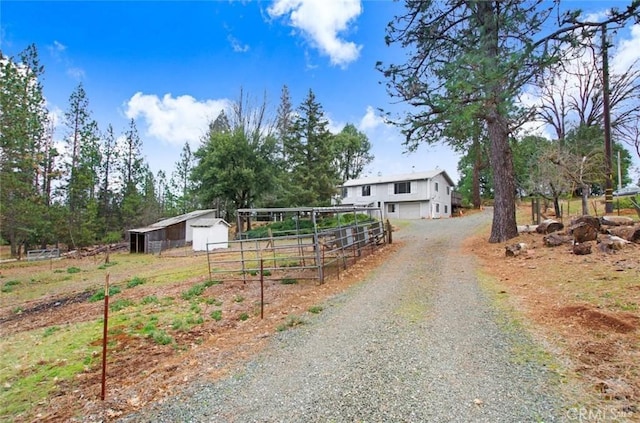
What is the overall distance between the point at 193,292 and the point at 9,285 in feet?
33.7

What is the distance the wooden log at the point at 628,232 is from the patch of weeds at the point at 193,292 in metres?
11.5

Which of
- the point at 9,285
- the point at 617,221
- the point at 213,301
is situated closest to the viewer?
the point at 213,301

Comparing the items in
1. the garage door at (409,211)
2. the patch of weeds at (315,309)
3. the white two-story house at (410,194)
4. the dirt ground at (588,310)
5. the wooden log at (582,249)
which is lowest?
the patch of weeds at (315,309)

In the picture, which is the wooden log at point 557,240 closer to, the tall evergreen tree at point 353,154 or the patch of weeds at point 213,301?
the patch of weeds at point 213,301

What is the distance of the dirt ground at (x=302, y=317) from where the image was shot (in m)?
3.30

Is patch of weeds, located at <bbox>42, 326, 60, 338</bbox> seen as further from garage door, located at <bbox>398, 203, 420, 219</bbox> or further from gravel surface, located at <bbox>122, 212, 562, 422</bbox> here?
garage door, located at <bbox>398, 203, 420, 219</bbox>

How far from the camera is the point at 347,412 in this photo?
9.23ft

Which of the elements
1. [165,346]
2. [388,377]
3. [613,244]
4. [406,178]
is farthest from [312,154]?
[388,377]

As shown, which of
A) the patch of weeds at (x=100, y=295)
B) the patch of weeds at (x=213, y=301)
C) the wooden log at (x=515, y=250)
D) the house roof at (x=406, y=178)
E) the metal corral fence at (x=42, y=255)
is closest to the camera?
the patch of weeds at (x=213, y=301)

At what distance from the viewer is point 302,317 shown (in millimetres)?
5773

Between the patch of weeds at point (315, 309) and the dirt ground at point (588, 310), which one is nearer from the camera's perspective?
the dirt ground at point (588, 310)

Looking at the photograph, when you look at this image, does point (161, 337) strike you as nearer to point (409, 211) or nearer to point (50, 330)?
point (50, 330)

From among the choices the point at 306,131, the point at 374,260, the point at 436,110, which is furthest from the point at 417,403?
the point at 306,131

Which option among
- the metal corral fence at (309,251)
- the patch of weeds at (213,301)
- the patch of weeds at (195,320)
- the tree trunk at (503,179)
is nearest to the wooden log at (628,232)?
the tree trunk at (503,179)
